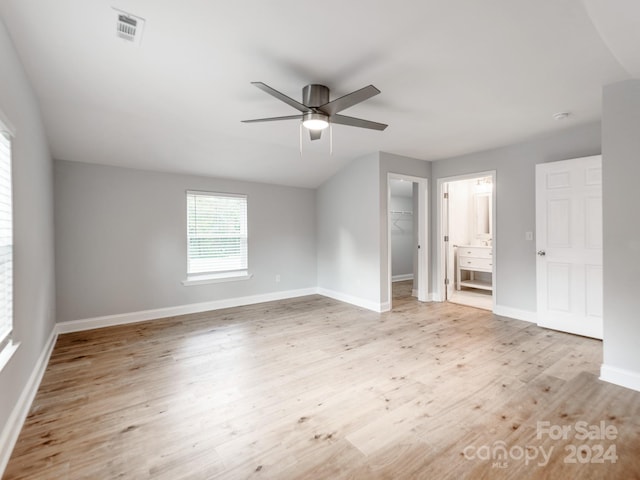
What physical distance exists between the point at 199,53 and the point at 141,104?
1242mm

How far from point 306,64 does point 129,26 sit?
1.17 m

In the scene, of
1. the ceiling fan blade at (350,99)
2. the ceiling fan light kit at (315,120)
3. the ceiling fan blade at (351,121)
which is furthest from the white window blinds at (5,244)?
the ceiling fan blade at (351,121)

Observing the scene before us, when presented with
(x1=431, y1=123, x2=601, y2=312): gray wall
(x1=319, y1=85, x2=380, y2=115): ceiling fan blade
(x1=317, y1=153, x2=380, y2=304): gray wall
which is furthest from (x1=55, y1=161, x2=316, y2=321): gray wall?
(x1=431, y1=123, x2=601, y2=312): gray wall

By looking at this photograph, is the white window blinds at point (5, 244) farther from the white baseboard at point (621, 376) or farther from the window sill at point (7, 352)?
the white baseboard at point (621, 376)

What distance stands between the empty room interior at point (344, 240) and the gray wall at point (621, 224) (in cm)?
2

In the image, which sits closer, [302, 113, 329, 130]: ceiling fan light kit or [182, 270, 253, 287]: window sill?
[302, 113, 329, 130]: ceiling fan light kit

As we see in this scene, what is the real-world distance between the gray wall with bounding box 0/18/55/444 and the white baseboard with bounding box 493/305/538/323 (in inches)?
210

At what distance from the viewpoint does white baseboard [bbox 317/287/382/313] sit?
187 inches

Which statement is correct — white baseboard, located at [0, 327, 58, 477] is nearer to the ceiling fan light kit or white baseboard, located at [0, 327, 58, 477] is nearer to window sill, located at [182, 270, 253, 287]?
window sill, located at [182, 270, 253, 287]

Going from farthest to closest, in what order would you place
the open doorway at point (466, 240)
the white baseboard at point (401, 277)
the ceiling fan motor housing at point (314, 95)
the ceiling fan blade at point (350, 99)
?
the white baseboard at point (401, 277) < the open doorway at point (466, 240) < the ceiling fan motor housing at point (314, 95) < the ceiling fan blade at point (350, 99)

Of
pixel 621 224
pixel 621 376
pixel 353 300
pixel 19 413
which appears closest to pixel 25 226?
pixel 19 413

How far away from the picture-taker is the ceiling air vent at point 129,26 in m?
1.79

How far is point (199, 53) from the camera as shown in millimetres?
2152

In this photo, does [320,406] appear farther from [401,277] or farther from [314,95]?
[401,277]
